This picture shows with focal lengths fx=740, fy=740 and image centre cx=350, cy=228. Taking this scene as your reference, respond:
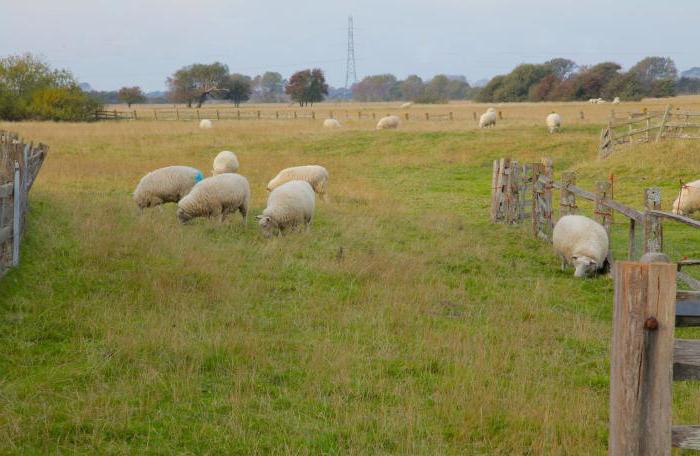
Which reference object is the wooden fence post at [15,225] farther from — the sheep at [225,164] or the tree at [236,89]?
the tree at [236,89]

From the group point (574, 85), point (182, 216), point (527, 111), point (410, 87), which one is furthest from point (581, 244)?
point (410, 87)

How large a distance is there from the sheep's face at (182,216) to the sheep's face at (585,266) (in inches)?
269

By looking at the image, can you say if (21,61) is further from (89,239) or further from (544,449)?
(544,449)

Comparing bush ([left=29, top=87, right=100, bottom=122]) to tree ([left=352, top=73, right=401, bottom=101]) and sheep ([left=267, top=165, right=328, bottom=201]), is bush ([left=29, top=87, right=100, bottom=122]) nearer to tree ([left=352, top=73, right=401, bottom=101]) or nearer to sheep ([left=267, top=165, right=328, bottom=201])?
sheep ([left=267, top=165, right=328, bottom=201])

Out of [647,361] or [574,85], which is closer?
[647,361]

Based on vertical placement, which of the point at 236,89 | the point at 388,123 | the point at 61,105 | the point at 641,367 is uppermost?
the point at 236,89

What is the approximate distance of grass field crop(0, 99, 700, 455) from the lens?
4848 millimetres

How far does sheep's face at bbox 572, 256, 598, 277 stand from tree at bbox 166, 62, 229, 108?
283 feet

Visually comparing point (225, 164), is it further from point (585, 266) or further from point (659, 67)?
point (659, 67)

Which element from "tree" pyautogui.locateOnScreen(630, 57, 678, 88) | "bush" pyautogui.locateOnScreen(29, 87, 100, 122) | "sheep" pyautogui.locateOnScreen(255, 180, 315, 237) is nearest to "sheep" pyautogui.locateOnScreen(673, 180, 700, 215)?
"sheep" pyautogui.locateOnScreen(255, 180, 315, 237)

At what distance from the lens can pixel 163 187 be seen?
47.9 feet

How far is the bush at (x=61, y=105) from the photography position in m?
50.3

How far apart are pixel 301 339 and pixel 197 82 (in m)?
96.6

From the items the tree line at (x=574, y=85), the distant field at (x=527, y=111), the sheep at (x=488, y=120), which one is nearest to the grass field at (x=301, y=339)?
the sheep at (x=488, y=120)
